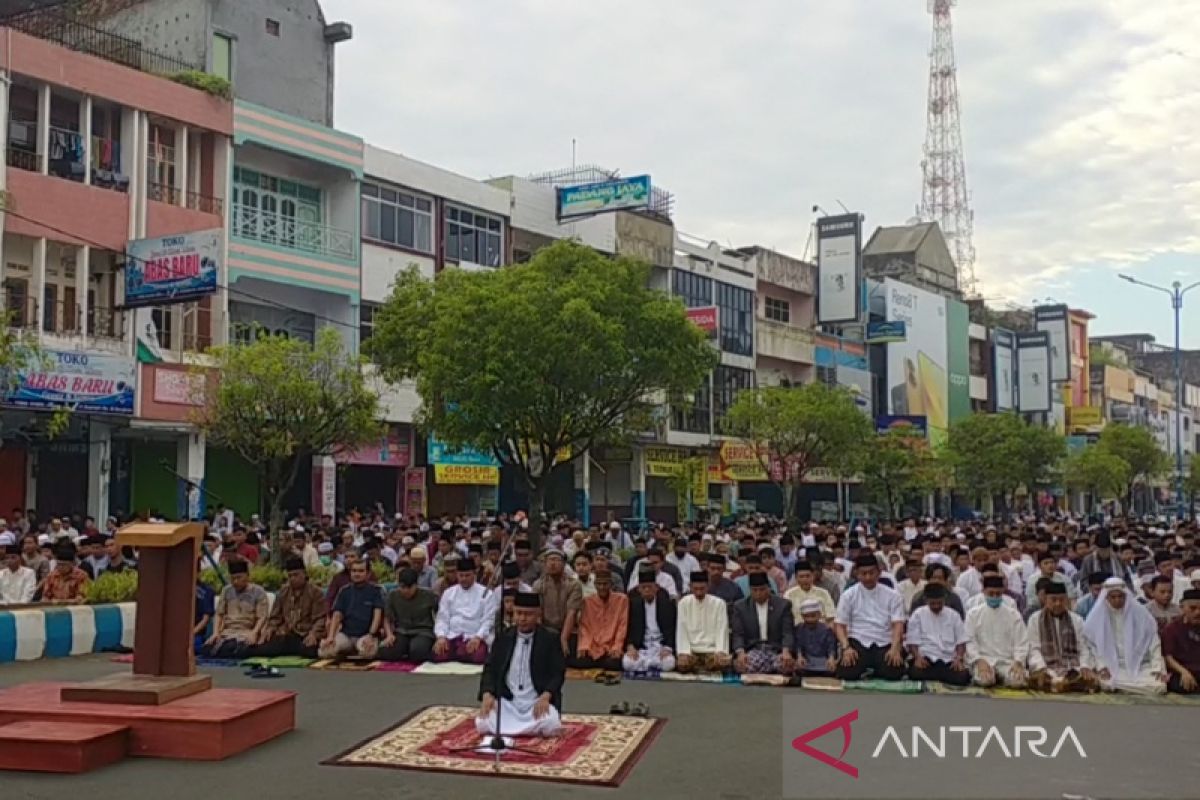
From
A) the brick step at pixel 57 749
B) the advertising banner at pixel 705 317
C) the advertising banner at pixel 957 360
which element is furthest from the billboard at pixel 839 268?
the brick step at pixel 57 749

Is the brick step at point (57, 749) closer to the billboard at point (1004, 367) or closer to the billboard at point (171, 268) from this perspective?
the billboard at point (171, 268)

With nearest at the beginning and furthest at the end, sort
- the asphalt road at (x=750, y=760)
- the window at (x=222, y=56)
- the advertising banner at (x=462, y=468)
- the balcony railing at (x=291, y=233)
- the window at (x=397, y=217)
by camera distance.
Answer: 1. the asphalt road at (x=750, y=760)
2. the balcony railing at (x=291, y=233)
3. the window at (x=222, y=56)
4. the window at (x=397, y=217)
5. the advertising banner at (x=462, y=468)

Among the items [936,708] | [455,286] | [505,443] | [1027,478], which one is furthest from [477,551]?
[1027,478]

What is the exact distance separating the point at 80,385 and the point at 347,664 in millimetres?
12916

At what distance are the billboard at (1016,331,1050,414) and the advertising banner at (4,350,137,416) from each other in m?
55.4

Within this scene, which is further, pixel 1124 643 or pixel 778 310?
pixel 778 310

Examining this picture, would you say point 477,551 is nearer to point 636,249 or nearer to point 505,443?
point 505,443

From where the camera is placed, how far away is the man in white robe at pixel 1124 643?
39.1 feet

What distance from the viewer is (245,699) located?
909cm

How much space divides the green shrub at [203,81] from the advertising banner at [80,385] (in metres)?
6.72

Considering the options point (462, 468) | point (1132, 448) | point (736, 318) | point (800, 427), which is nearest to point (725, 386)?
point (736, 318)

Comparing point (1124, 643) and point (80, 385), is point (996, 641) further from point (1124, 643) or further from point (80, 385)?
point (80, 385)

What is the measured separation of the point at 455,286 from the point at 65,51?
9.31 meters

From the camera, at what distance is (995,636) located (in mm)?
12406
